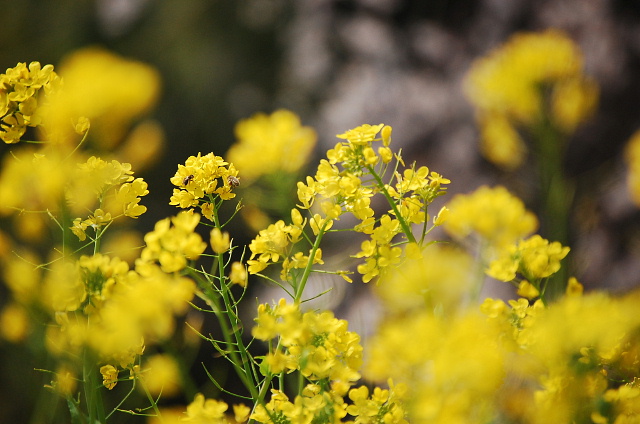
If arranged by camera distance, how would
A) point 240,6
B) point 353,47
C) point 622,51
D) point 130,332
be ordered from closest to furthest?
point 130,332, point 622,51, point 353,47, point 240,6

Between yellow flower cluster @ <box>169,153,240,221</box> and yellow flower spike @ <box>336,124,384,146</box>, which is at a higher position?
yellow flower spike @ <box>336,124,384,146</box>

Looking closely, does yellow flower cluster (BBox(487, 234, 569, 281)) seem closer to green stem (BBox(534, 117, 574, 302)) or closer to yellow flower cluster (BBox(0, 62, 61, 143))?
green stem (BBox(534, 117, 574, 302))

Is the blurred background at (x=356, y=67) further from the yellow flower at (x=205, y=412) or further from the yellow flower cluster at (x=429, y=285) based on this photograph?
the yellow flower at (x=205, y=412)

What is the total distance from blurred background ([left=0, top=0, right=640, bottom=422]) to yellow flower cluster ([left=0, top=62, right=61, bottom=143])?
1.03m

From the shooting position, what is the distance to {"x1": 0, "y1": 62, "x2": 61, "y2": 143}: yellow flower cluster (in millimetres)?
621

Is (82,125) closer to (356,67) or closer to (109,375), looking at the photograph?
(109,375)

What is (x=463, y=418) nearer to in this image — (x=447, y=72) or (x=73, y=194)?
(x=73, y=194)

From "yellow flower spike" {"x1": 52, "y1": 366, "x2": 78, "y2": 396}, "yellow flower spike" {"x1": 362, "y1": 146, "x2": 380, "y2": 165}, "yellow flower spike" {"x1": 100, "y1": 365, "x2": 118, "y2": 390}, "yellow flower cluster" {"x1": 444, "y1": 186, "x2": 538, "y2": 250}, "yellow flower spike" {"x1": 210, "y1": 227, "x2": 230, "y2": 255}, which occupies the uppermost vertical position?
"yellow flower cluster" {"x1": 444, "y1": 186, "x2": 538, "y2": 250}

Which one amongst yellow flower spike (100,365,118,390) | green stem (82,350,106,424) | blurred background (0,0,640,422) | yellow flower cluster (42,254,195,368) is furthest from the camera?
blurred background (0,0,640,422)

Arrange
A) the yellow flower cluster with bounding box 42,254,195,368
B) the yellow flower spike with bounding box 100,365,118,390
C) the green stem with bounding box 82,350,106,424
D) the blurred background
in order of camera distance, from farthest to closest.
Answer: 1. the blurred background
2. the yellow flower spike with bounding box 100,365,118,390
3. the green stem with bounding box 82,350,106,424
4. the yellow flower cluster with bounding box 42,254,195,368

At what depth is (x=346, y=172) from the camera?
622 mm

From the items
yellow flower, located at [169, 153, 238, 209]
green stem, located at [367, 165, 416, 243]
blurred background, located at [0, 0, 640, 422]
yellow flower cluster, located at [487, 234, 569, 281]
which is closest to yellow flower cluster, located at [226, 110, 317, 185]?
yellow flower, located at [169, 153, 238, 209]

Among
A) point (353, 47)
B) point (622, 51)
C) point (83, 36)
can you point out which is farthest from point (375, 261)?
point (83, 36)

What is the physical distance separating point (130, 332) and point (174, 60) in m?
2.14
